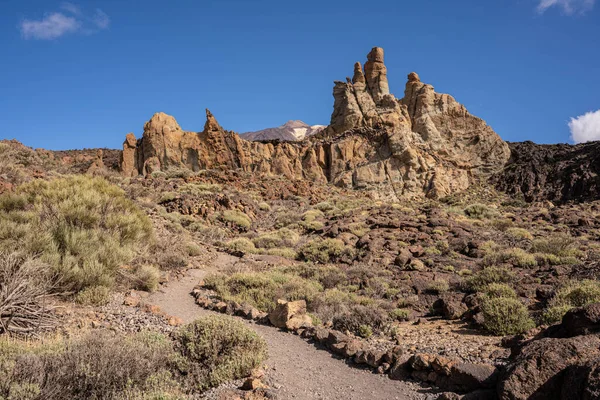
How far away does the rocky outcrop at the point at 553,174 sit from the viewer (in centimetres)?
4097

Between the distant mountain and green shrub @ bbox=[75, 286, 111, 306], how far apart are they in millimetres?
126578

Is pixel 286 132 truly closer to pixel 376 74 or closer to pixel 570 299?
pixel 376 74

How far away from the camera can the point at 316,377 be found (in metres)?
5.37

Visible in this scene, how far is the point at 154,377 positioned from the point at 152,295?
5504mm

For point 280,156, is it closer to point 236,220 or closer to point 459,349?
point 236,220

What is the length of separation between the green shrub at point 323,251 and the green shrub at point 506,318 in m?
8.59

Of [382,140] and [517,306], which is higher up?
[382,140]

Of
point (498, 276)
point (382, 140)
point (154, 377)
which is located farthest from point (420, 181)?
point (154, 377)

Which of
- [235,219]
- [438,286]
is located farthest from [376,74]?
[438,286]

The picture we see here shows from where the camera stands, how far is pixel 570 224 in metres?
20.9

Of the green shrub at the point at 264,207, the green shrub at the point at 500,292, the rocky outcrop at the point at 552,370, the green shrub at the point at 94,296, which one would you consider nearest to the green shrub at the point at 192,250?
the green shrub at the point at 94,296

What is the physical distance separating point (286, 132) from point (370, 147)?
115 m

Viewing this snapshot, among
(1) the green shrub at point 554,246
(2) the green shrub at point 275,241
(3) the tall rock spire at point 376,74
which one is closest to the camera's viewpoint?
(1) the green shrub at point 554,246

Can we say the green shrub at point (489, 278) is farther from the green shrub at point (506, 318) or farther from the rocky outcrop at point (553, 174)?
the rocky outcrop at point (553, 174)
